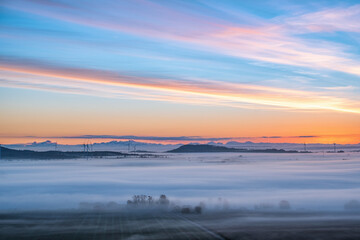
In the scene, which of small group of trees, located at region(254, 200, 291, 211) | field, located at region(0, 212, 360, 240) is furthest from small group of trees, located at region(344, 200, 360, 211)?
field, located at region(0, 212, 360, 240)

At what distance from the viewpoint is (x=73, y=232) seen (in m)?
29.2

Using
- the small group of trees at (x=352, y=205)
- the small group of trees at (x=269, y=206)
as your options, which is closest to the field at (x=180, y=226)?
the small group of trees at (x=269, y=206)

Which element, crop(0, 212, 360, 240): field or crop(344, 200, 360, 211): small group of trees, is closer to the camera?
crop(0, 212, 360, 240): field

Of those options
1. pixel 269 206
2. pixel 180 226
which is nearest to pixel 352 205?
pixel 269 206

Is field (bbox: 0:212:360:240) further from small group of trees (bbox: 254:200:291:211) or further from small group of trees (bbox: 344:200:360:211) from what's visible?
small group of trees (bbox: 344:200:360:211)

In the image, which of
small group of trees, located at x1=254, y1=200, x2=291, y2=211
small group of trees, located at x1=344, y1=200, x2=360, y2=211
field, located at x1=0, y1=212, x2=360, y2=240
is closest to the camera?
field, located at x1=0, y1=212, x2=360, y2=240

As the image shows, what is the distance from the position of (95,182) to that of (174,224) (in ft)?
201

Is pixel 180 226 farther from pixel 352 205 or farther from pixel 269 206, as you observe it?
pixel 352 205

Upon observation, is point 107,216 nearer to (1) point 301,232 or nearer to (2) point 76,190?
(1) point 301,232

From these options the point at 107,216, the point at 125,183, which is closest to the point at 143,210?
the point at 107,216

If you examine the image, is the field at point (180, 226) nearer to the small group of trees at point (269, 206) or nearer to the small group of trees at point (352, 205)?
the small group of trees at point (269, 206)

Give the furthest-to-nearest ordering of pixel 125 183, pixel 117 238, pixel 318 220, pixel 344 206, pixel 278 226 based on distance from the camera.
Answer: pixel 125 183
pixel 344 206
pixel 318 220
pixel 278 226
pixel 117 238

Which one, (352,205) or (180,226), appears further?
(352,205)

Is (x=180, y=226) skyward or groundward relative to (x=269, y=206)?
skyward
